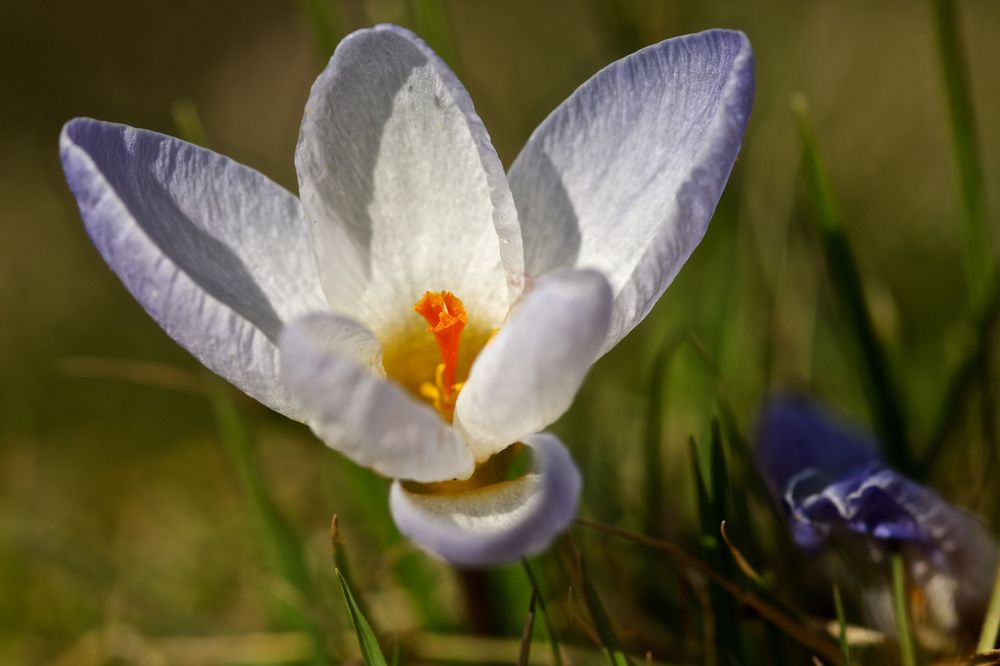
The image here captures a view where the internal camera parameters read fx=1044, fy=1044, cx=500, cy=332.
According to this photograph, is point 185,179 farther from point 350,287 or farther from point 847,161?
point 847,161

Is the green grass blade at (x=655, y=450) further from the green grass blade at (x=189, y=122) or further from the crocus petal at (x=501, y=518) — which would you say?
the green grass blade at (x=189, y=122)

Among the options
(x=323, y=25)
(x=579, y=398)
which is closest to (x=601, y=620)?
(x=579, y=398)

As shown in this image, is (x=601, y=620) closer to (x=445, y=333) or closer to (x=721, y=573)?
(x=721, y=573)

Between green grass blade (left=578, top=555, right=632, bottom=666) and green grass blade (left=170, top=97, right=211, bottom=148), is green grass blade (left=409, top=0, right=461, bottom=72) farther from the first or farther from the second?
green grass blade (left=578, top=555, right=632, bottom=666)

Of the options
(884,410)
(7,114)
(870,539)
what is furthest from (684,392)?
(7,114)

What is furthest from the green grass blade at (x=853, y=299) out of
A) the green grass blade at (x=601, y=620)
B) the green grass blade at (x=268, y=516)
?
the green grass blade at (x=268, y=516)
